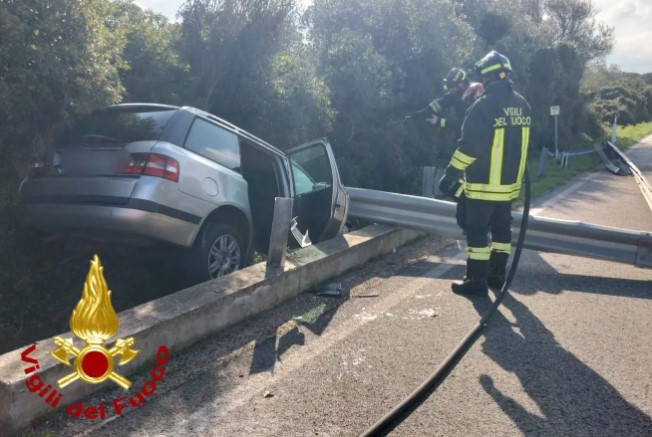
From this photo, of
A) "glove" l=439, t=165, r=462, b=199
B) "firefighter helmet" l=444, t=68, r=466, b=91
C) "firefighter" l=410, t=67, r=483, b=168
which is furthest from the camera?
"firefighter helmet" l=444, t=68, r=466, b=91

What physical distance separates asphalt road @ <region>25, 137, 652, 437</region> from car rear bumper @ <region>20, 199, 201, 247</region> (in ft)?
3.15

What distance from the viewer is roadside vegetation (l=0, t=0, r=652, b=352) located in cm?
525

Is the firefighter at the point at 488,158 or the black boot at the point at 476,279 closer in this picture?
the firefighter at the point at 488,158

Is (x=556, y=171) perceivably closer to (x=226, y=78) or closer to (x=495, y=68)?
(x=226, y=78)

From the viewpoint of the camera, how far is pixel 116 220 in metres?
5.02

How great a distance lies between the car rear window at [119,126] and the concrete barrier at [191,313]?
1326mm

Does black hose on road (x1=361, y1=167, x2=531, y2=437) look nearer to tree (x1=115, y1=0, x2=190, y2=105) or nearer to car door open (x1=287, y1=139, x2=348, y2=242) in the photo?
car door open (x1=287, y1=139, x2=348, y2=242)

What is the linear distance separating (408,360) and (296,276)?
1.60m

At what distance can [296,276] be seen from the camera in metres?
5.84

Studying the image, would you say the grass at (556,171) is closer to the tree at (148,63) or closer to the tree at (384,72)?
the tree at (384,72)

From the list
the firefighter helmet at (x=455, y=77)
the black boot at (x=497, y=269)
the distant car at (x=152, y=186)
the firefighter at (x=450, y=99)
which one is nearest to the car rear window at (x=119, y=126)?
the distant car at (x=152, y=186)

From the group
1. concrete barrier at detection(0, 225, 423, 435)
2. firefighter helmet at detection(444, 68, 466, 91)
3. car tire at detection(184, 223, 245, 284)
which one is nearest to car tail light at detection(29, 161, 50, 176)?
car tire at detection(184, 223, 245, 284)

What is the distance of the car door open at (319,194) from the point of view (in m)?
7.17

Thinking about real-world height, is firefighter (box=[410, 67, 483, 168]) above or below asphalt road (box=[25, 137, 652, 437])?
above
